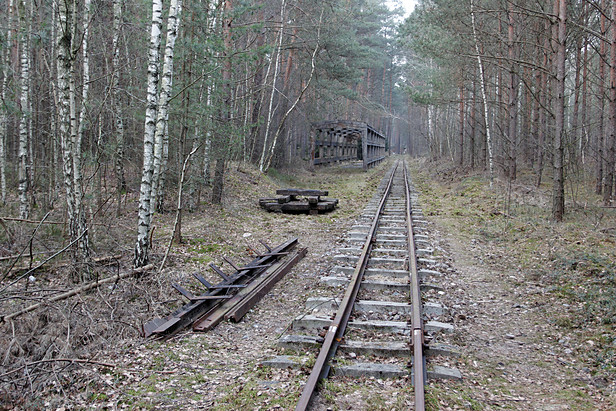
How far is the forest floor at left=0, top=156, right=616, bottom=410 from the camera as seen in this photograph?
4.02 m

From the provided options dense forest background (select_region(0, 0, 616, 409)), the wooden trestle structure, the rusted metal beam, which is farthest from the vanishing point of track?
the wooden trestle structure

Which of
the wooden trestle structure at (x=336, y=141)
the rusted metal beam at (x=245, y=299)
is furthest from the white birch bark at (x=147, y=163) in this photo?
the wooden trestle structure at (x=336, y=141)

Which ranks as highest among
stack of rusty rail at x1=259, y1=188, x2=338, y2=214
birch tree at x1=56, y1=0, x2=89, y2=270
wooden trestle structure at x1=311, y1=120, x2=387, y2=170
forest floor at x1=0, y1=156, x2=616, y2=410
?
wooden trestle structure at x1=311, y1=120, x2=387, y2=170

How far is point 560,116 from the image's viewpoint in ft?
35.3

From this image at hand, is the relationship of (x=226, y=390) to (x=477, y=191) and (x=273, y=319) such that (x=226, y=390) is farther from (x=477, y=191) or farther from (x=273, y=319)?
(x=477, y=191)

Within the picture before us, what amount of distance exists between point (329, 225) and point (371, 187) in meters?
10.6

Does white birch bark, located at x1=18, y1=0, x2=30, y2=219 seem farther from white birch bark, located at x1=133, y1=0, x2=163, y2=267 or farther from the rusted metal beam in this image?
the rusted metal beam

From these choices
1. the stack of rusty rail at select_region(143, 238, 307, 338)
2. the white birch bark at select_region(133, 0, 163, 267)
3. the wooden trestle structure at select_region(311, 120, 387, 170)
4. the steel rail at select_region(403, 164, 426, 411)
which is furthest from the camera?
the wooden trestle structure at select_region(311, 120, 387, 170)

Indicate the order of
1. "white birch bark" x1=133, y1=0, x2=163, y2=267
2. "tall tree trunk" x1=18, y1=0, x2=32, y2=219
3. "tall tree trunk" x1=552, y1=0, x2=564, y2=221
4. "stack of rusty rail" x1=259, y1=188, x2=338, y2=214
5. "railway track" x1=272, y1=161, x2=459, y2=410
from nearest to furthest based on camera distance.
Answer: "railway track" x1=272, y1=161, x2=459, y2=410 < "white birch bark" x1=133, y1=0, x2=163, y2=267 < "tall tree trunk" x1=18, y1=0, x2=32, y2=219 < "tall tree trunk" x1=552, y1=0, x2=564, y2=221 < "stack of rusty rail" x1=259, y1=188, x2=338, y2=214

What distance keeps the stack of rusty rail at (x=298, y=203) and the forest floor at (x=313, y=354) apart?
3.71 meters

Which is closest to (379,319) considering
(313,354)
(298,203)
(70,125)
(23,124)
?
(313,354)

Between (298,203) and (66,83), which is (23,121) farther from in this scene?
(298,203)

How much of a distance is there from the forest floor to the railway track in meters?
0.18

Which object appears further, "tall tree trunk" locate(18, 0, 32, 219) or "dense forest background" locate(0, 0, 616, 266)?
"tall tree trunk" locate(18, 0, 32, 219)
